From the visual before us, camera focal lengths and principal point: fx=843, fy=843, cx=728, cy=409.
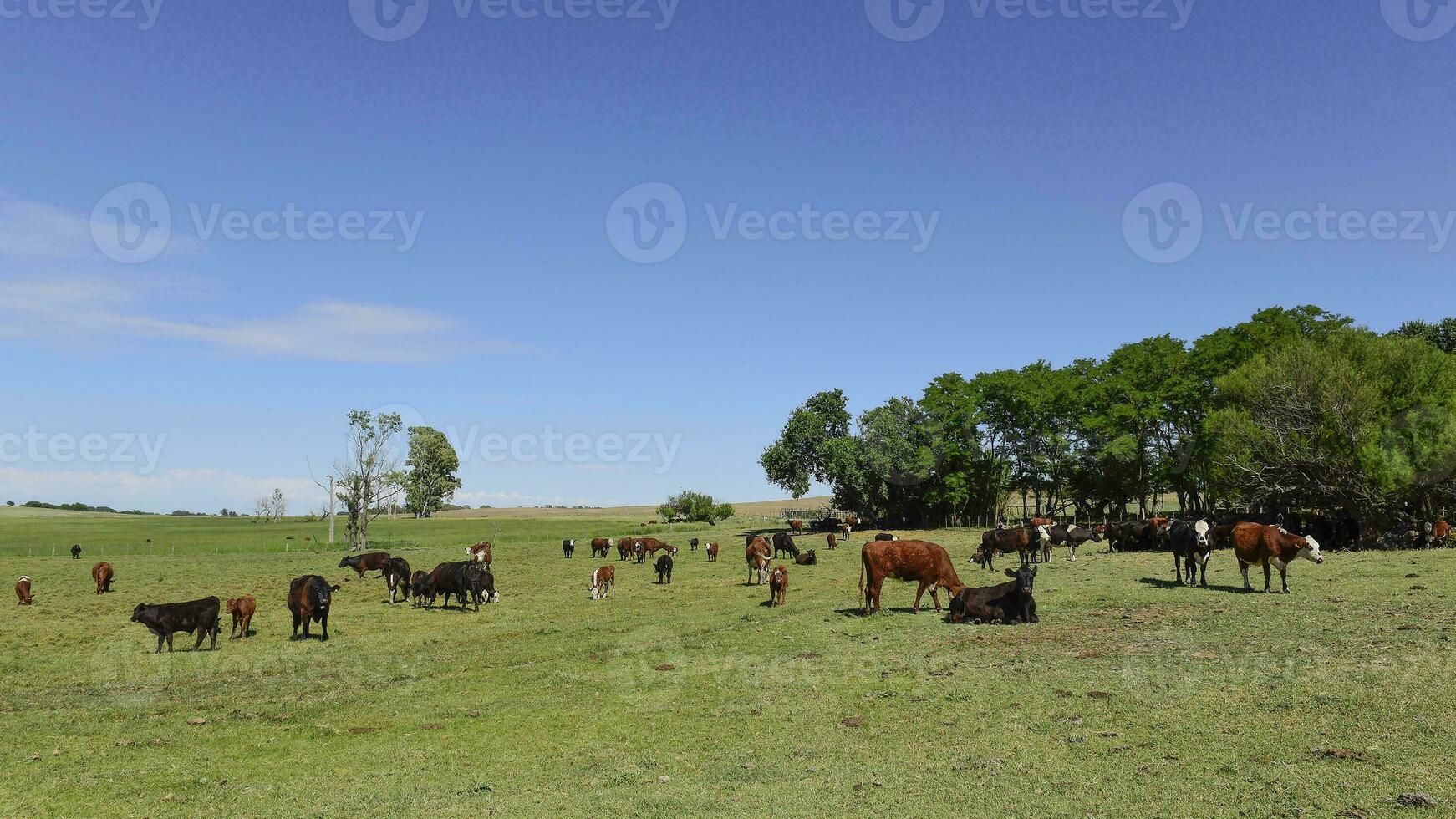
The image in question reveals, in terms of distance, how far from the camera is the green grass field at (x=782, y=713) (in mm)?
9383

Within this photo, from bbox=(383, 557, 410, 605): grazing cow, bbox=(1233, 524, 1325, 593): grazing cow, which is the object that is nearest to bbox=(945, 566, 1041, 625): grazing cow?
bbox=(1233, 524, 1325, 593): grazing cow

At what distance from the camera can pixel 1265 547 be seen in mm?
22406

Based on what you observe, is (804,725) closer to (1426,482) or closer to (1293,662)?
(1293,662)

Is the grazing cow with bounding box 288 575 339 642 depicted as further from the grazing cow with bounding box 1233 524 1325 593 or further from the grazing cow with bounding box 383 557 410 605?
the grazing cow with bounding box 1233 524 1325 593

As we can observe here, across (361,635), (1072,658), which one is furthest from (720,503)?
(1072,658)

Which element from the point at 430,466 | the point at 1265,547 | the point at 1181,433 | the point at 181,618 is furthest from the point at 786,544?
the point at 430,466

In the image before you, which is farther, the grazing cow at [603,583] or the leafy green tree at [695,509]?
the leafy green tree at [695,509]

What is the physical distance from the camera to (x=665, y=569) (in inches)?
1389

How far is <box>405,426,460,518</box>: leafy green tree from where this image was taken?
130625mm

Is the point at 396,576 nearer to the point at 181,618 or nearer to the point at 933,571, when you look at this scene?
the point at 181,618

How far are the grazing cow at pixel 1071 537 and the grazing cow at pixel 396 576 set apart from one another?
2609 cm

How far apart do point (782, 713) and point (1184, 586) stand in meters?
16.4

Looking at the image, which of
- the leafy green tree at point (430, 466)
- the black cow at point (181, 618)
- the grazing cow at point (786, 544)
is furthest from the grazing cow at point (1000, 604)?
the leafy green tree at point (430, 466)

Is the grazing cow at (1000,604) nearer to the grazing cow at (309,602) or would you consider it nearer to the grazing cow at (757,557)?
the grazing cow at (757,557)
